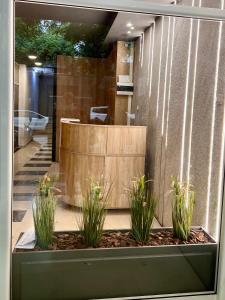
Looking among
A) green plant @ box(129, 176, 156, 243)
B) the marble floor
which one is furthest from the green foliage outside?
green plant @ box(129, 176, 156, 243)

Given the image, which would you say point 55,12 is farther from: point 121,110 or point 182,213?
point 182,213

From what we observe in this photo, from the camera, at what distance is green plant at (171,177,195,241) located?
254 cm

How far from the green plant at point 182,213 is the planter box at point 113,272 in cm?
21

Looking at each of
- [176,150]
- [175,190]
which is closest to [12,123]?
[175,190]

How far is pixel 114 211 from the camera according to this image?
300cm

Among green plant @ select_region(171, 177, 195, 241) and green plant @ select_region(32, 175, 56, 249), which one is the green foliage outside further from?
green plant @ select_region(171, 177, 195, 241)

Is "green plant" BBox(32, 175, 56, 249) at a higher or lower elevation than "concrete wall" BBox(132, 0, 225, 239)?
lower

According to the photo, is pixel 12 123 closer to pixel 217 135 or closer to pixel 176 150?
pixel 217 135

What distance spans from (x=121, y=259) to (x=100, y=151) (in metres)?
2.05

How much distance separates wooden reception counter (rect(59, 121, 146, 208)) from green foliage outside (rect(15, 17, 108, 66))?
919mm

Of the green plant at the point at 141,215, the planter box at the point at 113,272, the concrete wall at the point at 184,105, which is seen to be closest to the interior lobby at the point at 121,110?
the concrete wall at the point at 184,105

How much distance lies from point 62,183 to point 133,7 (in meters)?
2.39

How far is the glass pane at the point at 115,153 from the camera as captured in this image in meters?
2.21

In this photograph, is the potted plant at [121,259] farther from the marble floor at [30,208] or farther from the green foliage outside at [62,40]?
the green foliage outside at [62,40]
